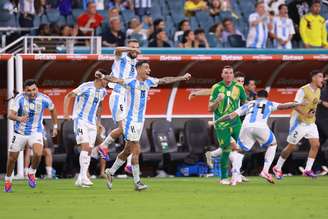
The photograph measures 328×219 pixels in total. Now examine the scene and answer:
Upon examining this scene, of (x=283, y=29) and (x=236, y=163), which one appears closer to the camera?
(x=236, y=163)

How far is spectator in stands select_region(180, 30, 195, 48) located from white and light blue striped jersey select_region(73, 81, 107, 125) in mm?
5378

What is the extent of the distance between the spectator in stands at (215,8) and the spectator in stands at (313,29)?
6.86 ft

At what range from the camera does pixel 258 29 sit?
27.5 meters

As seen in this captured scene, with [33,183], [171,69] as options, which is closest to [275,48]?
[171,69]

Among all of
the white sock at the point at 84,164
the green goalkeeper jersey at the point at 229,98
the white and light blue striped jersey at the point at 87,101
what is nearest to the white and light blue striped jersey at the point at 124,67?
the white and light blue striped jersey at the point at 87,101

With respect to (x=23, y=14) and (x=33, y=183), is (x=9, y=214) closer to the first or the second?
(x=33, y=183)

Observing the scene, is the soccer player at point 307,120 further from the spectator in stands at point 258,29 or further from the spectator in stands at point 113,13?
the spectator in stands at point 113,13

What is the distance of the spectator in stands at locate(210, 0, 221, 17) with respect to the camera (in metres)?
28.6

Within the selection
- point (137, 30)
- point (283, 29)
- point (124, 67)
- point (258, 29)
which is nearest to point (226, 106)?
point (124, 67)

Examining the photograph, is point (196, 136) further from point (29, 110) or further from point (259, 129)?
point (29, 110)

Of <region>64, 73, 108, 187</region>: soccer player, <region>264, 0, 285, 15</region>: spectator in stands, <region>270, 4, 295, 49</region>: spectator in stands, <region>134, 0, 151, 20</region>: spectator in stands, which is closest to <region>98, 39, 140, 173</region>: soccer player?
<region>64, 73, 108, 187</region>: soccer player

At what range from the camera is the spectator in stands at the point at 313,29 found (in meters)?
28.1

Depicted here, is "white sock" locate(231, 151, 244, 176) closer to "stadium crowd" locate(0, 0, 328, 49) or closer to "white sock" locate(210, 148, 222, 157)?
"white sock" locate(210, 148, 222, 157)

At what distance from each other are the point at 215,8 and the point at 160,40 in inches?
111
